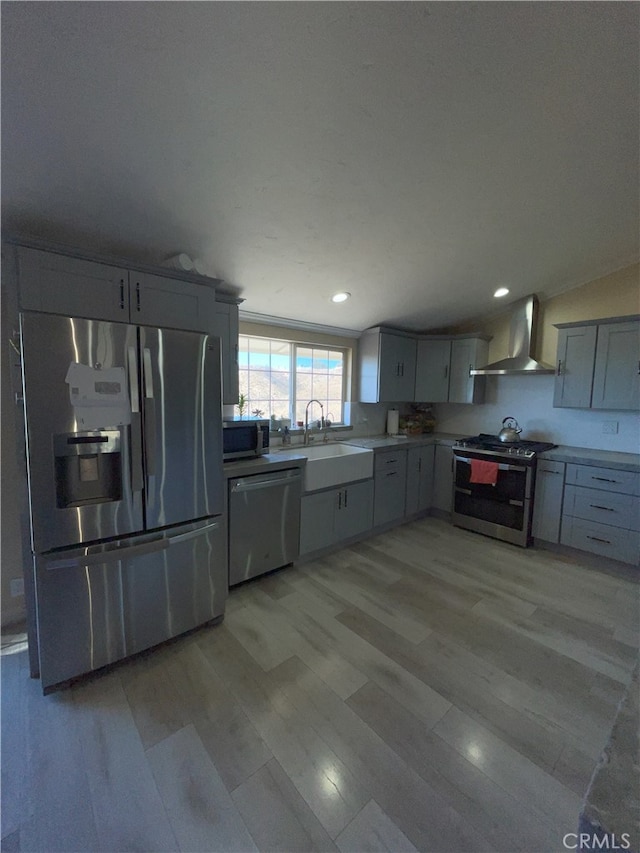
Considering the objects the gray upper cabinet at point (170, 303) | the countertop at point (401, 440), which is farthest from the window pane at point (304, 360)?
the gray upper cabinet at point (170, 303)

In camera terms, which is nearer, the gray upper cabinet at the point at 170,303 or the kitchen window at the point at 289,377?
the gray upper cabinet at the point at 170,303

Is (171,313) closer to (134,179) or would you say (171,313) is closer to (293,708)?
(134,179)

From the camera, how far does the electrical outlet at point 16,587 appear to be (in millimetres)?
2096

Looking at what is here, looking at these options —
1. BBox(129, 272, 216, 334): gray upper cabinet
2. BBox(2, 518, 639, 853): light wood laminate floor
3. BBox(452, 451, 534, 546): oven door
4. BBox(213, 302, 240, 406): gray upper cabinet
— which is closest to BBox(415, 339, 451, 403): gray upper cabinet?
BBox(452, 451, 534, 546): oven door

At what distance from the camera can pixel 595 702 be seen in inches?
65.9

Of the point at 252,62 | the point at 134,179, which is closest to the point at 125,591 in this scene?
the point at 134,179

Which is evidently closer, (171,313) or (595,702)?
(595,702)

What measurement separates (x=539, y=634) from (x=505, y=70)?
9.39 feet

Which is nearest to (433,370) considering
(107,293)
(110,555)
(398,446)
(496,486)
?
(398,446)

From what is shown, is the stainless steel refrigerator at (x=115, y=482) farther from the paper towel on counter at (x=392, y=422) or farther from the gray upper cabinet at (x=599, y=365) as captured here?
the gray upper cabinet at (x=599, y=365)

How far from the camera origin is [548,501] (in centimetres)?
323

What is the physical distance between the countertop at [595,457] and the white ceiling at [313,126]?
6.03 ft

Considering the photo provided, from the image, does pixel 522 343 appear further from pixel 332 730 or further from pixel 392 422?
pixel 332 730

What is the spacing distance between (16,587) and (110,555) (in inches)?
37.5
